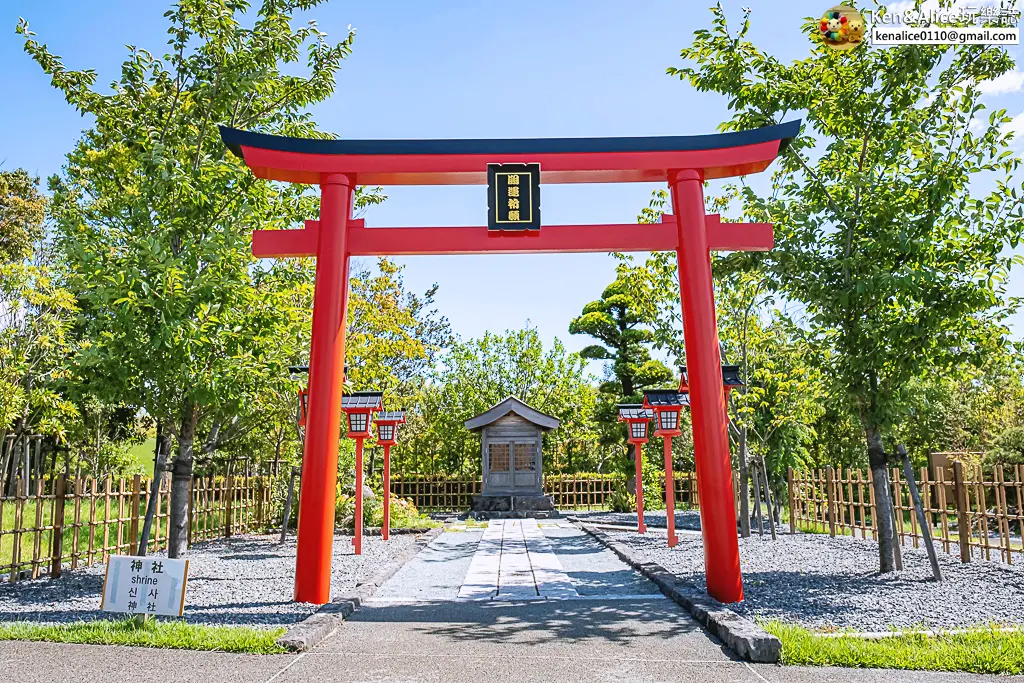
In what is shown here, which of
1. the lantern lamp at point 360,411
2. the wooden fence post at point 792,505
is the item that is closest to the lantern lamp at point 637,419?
the wooden fence post at point 792,505

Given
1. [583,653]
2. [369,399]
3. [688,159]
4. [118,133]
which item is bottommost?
[583,653]

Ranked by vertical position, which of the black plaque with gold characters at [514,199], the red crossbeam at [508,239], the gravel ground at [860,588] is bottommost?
the gravel ground at [860,588]

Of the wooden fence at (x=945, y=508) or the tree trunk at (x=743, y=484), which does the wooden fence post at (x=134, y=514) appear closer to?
A: the tree trunk at (x=743, y=484)

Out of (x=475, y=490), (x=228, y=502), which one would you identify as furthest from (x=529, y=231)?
(x=475, y=490)

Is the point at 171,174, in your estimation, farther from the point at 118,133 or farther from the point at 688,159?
the point at 688,159

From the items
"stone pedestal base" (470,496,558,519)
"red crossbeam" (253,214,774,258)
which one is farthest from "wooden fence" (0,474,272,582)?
"stone pedestal base" (470,496,558,519)

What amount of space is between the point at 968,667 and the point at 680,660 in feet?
6.08

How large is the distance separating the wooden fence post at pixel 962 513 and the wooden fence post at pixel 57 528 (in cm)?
1228

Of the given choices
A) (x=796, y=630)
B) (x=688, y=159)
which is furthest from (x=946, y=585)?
(x=688, y=159)

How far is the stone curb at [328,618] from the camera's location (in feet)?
17.7

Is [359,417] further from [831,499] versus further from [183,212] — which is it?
[831,499]

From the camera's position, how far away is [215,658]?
5105 millimetres

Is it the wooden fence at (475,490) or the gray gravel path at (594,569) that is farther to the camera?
the wooden fence at (475,490)

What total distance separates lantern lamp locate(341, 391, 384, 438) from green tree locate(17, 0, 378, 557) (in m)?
2.90
